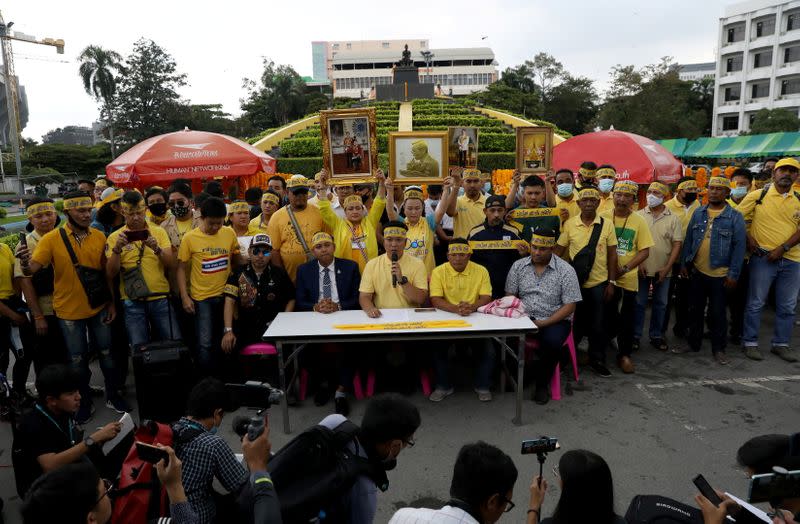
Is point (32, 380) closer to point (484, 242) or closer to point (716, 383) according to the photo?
point (484, 242)

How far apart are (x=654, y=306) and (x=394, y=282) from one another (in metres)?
3.53

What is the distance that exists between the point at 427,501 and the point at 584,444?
1522mm

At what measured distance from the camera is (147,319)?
5.15m

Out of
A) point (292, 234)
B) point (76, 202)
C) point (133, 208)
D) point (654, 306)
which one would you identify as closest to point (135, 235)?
point (133, 208)

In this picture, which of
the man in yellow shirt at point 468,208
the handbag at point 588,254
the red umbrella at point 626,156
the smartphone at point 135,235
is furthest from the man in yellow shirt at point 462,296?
the red umbrella at point 626,156

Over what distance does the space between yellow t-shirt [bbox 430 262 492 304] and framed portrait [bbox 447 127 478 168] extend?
1.72 meters

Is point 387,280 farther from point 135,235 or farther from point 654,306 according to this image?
point 654,306

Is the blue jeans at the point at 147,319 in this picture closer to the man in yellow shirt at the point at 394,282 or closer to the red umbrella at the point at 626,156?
the man in yellow shirt at the point at 394,282

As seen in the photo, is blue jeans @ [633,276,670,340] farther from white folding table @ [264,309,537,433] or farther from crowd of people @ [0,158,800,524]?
white folding table @ [264,309,537,433]

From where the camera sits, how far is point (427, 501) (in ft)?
12.1

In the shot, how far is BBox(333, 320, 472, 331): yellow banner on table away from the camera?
4598 mm

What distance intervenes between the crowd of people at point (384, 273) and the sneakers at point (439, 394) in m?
0.02

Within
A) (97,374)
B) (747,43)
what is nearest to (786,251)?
(97,374)

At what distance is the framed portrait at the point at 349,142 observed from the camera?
593cm
